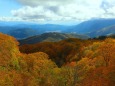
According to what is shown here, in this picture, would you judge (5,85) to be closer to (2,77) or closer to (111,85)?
(2,77)

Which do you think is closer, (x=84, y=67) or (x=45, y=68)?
Result: (x=84, y=67)

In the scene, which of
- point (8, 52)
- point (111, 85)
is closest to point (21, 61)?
point (8, 52)

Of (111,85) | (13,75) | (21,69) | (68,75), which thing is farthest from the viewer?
(21,69)

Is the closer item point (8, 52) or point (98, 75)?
point (98, 75)

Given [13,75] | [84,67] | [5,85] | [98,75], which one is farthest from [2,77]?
[84,67]

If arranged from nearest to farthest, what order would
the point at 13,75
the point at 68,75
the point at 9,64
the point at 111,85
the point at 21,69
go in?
the point at 111,85
the point at 13,75
the point at 68,75
the point at 9,64
the point at 21,69

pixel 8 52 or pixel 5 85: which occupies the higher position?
pixel 8 52

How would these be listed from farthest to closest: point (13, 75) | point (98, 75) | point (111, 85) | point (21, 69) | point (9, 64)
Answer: point (21, 69) < point (9, 64) < point (13, 75) < point (98, 75) < point (111, 85)

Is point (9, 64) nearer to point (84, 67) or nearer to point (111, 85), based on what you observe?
point (84, 67)

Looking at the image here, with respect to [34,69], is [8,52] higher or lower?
higher

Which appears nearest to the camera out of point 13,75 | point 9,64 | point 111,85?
point 111,85
